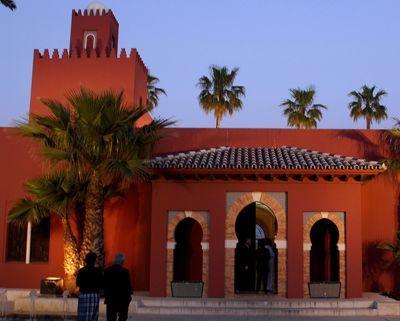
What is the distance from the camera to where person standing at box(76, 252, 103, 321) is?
9.16 metres

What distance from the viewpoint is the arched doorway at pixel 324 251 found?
18.7 m

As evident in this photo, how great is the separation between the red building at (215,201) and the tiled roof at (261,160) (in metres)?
0.03

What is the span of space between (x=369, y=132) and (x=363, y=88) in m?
13.0

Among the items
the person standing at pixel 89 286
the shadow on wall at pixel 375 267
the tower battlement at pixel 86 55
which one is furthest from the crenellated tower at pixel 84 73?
the person standing at pixel 89 286

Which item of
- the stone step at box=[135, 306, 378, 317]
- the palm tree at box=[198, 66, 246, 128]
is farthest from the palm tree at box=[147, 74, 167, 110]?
the stone step at box=[135, 306, 378, 317]

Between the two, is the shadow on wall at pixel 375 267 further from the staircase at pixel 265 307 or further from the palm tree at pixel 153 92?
the palm tree at pixel 153 92

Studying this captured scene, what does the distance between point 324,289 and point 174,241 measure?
4251 mm

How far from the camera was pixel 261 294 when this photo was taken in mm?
Answer: 16672

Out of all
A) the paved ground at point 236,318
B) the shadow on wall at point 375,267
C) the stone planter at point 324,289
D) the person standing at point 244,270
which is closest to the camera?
the paved ground at point 236,318

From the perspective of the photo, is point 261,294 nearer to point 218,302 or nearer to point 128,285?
point 218,302

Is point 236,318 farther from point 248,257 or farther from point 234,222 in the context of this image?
point 248,257

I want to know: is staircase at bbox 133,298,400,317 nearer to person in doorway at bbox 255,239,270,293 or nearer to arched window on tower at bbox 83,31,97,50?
person in doorway at bbox 255,239,270,293

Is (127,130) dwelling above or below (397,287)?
above

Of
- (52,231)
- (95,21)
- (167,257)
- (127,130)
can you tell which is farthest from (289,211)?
(95,21)
